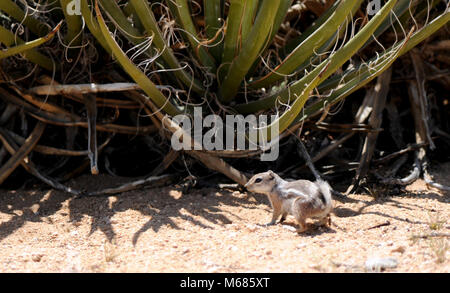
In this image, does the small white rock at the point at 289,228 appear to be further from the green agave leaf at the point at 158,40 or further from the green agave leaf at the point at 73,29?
the green agave leaf at the point at 73,29

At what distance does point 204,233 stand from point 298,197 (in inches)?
23.6

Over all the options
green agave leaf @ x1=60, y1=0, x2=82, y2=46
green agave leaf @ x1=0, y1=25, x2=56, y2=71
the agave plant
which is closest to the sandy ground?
the agave plant

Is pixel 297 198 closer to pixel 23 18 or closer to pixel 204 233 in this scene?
pixel 204 233

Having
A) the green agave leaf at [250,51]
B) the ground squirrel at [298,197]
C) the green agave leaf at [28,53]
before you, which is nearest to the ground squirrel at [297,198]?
the ground squirrel at [298,197]

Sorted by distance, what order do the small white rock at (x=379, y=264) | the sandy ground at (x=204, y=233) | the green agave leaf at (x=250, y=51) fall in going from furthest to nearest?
the green agave leaf at (x=250, y=51) → the sandy ground at (x=204, y=233) → the small white rock at (x=379, y=264)

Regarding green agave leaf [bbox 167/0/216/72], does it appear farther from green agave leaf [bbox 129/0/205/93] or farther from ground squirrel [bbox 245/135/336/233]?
ground squirrel [bbox 245/135/336/233]

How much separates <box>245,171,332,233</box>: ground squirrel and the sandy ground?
10cm

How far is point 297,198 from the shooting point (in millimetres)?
3092

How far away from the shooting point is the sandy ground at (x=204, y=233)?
251cm

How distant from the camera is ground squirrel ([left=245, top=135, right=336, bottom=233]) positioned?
3.03 meters

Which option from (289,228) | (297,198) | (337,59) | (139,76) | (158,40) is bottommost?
(289,228)

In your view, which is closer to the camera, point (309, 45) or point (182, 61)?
point (309, 45)

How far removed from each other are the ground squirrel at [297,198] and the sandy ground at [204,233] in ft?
0.33

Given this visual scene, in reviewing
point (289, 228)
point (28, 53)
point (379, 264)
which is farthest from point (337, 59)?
point (28, 53)
